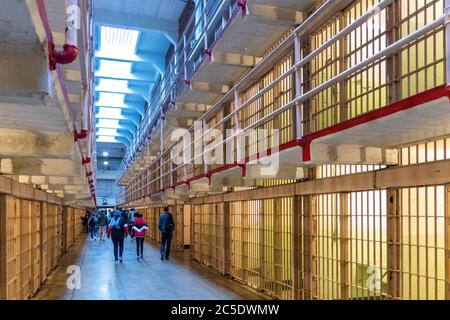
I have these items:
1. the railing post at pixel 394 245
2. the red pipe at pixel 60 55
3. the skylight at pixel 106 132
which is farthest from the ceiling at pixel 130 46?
the red pipe at pixel 60 55

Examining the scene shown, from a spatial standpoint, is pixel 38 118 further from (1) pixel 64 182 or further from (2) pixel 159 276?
(2) pixel 159 276

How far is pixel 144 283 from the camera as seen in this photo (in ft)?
30.0

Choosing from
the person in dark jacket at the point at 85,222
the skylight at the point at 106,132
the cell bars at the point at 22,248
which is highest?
the skylight at the point at 106,132

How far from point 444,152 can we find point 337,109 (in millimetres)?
Result: 1999

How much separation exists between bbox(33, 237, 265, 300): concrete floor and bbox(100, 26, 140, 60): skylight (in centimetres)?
698

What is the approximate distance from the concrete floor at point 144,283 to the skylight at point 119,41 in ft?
22.9

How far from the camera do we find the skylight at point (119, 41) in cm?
1470

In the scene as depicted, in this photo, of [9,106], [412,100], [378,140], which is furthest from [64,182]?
[412,100]

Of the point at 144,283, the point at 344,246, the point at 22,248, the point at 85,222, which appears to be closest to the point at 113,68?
the point at 144,283

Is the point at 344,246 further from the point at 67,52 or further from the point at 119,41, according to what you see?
the point at 119,41

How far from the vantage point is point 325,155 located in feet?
14.7

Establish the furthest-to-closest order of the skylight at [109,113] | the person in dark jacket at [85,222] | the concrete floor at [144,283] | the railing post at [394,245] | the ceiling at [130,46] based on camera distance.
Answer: the person in dark jacket at [85,222] < the skylight at [109,113] < the ceiling at [130,46] < the concrete floor at [144,283] < the railing post at [394,245]

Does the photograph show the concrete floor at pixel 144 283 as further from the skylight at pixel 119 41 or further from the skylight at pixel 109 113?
the skylight at pixel 109 113

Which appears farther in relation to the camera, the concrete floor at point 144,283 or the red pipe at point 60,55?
the concrete floor at point 144,283
